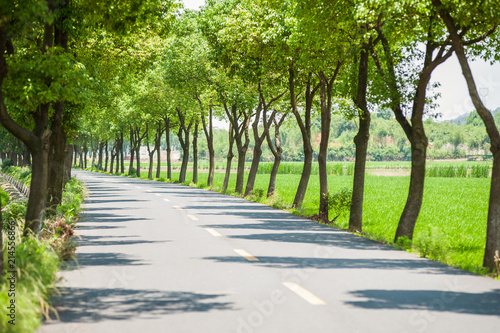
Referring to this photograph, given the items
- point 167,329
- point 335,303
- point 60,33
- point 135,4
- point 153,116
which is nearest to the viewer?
point 167,329

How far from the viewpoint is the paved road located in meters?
5.96

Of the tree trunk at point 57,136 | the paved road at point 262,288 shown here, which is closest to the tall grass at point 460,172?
the tree trunk at point 57,136

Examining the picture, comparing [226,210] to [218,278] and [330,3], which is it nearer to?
[330,3]

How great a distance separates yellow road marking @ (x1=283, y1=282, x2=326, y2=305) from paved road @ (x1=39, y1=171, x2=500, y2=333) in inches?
0.5

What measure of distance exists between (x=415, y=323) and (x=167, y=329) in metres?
2.31

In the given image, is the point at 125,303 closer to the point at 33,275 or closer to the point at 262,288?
the point at 33,275

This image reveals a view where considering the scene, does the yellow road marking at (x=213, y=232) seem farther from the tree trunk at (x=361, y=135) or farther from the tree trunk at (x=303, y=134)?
the tree trunk at (x=303, y=134)

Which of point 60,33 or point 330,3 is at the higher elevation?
point 330,3

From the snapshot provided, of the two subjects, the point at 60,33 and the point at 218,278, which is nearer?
the point at 218,278

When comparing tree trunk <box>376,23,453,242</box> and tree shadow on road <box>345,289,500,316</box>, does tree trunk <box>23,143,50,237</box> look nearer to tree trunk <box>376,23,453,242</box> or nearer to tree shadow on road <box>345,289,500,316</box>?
tree shadow on road <box>345,289,500,316</box>

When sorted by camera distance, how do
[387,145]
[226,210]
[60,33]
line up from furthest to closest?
[387,145], [226,210], [60,33]

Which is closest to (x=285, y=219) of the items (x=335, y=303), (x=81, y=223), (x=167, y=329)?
(x=81, y=223)

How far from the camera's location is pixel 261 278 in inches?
329

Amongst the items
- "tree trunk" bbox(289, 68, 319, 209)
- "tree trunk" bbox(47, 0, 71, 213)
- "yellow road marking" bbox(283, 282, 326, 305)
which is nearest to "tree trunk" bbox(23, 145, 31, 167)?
"tree trunk" bbox(289, 68, 319, 209)
